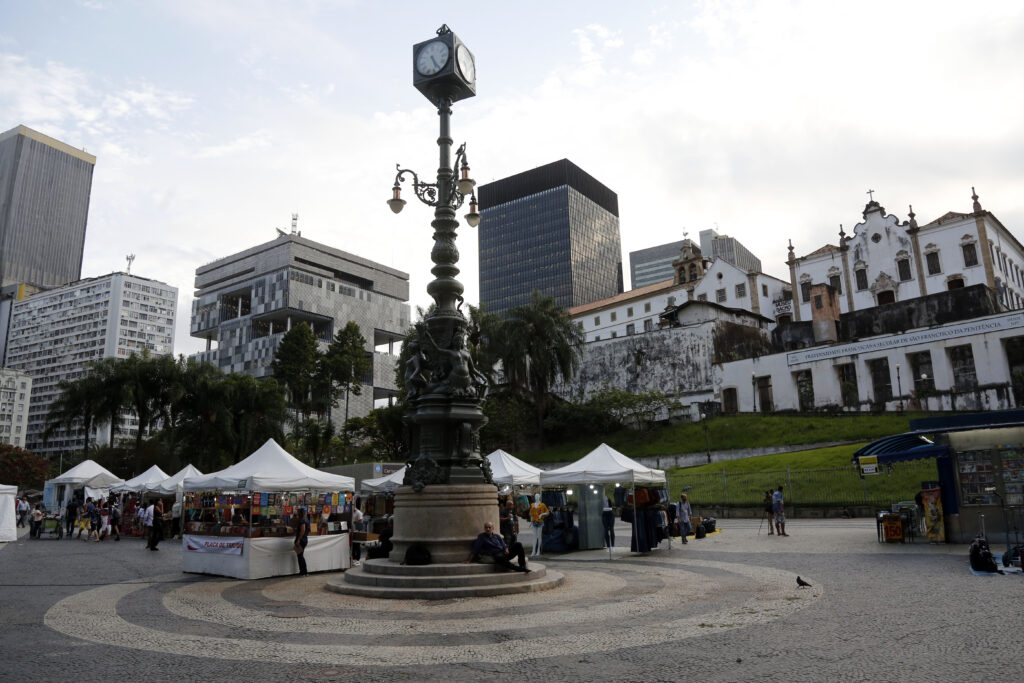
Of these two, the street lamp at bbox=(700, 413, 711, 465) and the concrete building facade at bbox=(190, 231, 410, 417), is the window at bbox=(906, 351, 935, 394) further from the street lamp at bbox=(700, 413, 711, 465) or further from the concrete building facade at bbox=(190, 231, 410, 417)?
→ the concrete building facade at bbox=(190, 231, 410, 417)

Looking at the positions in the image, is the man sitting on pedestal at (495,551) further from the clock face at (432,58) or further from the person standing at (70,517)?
the person standing at (70,517)

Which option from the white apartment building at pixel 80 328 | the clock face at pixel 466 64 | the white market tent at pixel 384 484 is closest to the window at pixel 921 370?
the white market tent at pixel 384 484

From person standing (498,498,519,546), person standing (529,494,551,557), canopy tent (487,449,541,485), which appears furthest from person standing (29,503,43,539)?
person standing (529,494,551,557)

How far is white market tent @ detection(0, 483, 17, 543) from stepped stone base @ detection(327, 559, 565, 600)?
72.0 feet

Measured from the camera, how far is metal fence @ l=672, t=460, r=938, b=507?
2706 cm

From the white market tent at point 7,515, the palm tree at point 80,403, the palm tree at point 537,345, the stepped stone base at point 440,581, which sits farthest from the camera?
the palm tree at point 537,345

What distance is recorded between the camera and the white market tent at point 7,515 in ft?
87.6

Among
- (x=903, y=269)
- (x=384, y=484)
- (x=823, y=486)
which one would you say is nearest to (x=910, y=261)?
(x=903, y=269)

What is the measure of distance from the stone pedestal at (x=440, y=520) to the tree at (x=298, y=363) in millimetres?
50533

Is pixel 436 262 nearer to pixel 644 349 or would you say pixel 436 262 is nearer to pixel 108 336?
pixel 644 349

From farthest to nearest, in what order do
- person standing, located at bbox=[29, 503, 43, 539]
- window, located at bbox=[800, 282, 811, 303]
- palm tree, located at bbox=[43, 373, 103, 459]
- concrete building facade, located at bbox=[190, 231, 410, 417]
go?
concrete building facade, located at bbox=[190, 231, 410, 417] < window, located at bbox=[800, 282, 811, 303] < palm tree, located at bbox=[43, 373, 103, 459] < person standing, located at bbox=[29, 503, 43, 539]

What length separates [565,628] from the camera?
8.62 meters

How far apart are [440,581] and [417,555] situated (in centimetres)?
99

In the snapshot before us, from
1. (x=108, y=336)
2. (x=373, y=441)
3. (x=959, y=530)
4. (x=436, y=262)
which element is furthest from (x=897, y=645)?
(x=108, y=336)
